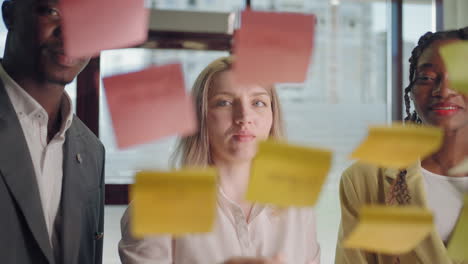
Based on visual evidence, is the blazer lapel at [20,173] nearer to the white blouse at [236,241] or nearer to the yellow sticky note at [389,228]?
the white blouse at [236,241]

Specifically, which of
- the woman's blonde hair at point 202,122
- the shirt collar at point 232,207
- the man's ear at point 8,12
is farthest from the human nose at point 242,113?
the man's ear at point 8,12

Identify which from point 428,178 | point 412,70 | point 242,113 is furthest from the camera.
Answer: point 412,70

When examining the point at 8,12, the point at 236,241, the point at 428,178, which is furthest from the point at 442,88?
the point at 8,12

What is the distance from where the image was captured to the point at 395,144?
1.55ft

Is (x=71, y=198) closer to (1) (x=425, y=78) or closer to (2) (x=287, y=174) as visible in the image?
(2) (x=287, y=174)

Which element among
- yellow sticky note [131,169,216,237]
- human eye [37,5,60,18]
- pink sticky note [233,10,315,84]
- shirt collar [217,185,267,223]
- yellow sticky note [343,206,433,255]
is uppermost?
human eye [37,5,60,18]

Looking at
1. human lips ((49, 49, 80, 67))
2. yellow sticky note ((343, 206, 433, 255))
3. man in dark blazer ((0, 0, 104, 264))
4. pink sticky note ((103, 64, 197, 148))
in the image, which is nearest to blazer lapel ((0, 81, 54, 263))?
man in dark blazer ((0, 0, 104, 264))

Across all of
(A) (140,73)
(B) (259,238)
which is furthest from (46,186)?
(A) (140,73)

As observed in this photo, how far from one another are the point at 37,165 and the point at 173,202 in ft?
1.88

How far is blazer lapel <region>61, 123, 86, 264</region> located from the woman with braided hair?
23.4 inches

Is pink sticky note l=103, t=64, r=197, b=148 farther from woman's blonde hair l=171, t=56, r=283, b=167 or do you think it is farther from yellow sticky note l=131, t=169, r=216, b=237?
woman's blonde hair l=171, t=56, r=283, b=167

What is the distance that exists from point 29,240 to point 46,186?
114 mm

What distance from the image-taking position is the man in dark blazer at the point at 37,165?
2.71ft

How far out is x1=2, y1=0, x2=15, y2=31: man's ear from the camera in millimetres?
875
